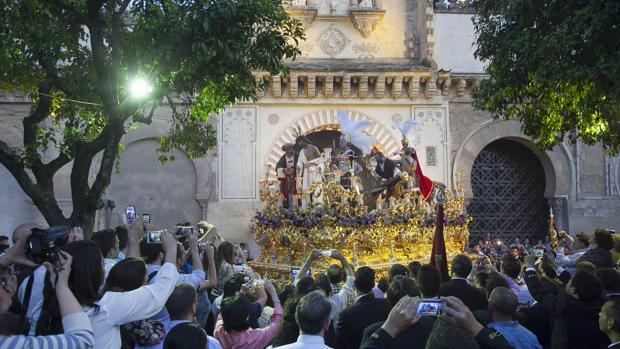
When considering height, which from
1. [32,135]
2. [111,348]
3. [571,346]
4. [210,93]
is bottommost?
[571,346]

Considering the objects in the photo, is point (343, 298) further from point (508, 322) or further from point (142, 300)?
point (142, 300)

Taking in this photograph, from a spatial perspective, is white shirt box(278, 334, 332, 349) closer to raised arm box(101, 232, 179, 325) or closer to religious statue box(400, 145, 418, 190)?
raised arm box(101, 232, 179, 325)

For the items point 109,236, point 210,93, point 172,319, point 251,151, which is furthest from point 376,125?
point 172,319

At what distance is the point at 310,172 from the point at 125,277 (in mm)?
8861

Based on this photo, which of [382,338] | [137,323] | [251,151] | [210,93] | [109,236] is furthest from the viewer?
[251,151]

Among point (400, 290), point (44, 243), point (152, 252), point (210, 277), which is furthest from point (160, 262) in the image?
point (400, 290)

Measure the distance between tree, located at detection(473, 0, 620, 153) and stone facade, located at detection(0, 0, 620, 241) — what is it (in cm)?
706

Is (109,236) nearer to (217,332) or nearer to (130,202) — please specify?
(217,332)

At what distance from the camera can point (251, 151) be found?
19781mm

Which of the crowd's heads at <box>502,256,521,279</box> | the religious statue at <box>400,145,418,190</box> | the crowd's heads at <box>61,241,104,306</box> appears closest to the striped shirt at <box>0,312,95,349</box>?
the crowd's heads at <box>61,241,104,306</box>

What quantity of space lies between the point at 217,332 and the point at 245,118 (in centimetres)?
1518

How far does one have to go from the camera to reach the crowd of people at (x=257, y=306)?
135 inches

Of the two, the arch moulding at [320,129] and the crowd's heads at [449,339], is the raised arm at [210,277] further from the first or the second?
the arch moulding at [320,129]

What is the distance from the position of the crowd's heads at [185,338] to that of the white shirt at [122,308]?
0.71 feet
